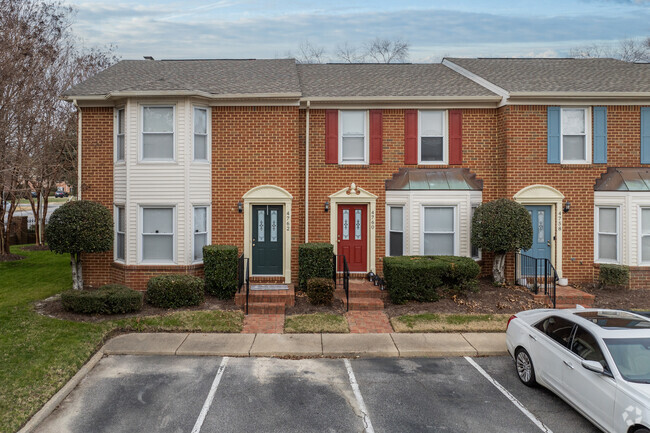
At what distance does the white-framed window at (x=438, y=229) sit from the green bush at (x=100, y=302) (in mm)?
8263

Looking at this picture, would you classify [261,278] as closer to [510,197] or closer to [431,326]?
[431,326]

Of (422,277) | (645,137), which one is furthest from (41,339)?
(645,137)

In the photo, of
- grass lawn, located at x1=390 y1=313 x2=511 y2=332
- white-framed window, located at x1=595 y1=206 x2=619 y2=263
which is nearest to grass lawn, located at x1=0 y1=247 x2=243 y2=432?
grass lawn, located at x1=390 y1=313 x2=511 y2=332

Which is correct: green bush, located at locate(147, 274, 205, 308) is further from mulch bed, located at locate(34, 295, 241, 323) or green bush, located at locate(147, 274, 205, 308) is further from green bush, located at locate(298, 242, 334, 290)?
green bush, located at locate(298, 242, 334, 290)

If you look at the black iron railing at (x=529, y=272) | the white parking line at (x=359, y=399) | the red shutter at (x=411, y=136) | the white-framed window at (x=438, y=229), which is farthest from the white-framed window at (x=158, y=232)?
the black iron railing at (x=529, y=272)

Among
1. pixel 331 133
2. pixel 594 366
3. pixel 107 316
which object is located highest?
pixel 331 133

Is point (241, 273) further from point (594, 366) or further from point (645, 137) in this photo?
point (645, 137)

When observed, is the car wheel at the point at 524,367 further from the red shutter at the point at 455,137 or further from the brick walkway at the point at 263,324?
the red shutter at the point at 455,137

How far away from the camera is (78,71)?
71.3 ft

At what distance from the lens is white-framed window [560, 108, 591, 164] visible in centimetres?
1318

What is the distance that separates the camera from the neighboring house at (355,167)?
490 inches

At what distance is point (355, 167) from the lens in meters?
13.5

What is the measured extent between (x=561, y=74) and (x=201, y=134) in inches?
471

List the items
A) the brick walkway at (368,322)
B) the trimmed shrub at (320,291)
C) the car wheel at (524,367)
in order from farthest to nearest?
the trimmed shrub at (320,291)
the brick walkway at (368,322)
the car wheel at (524,367)
